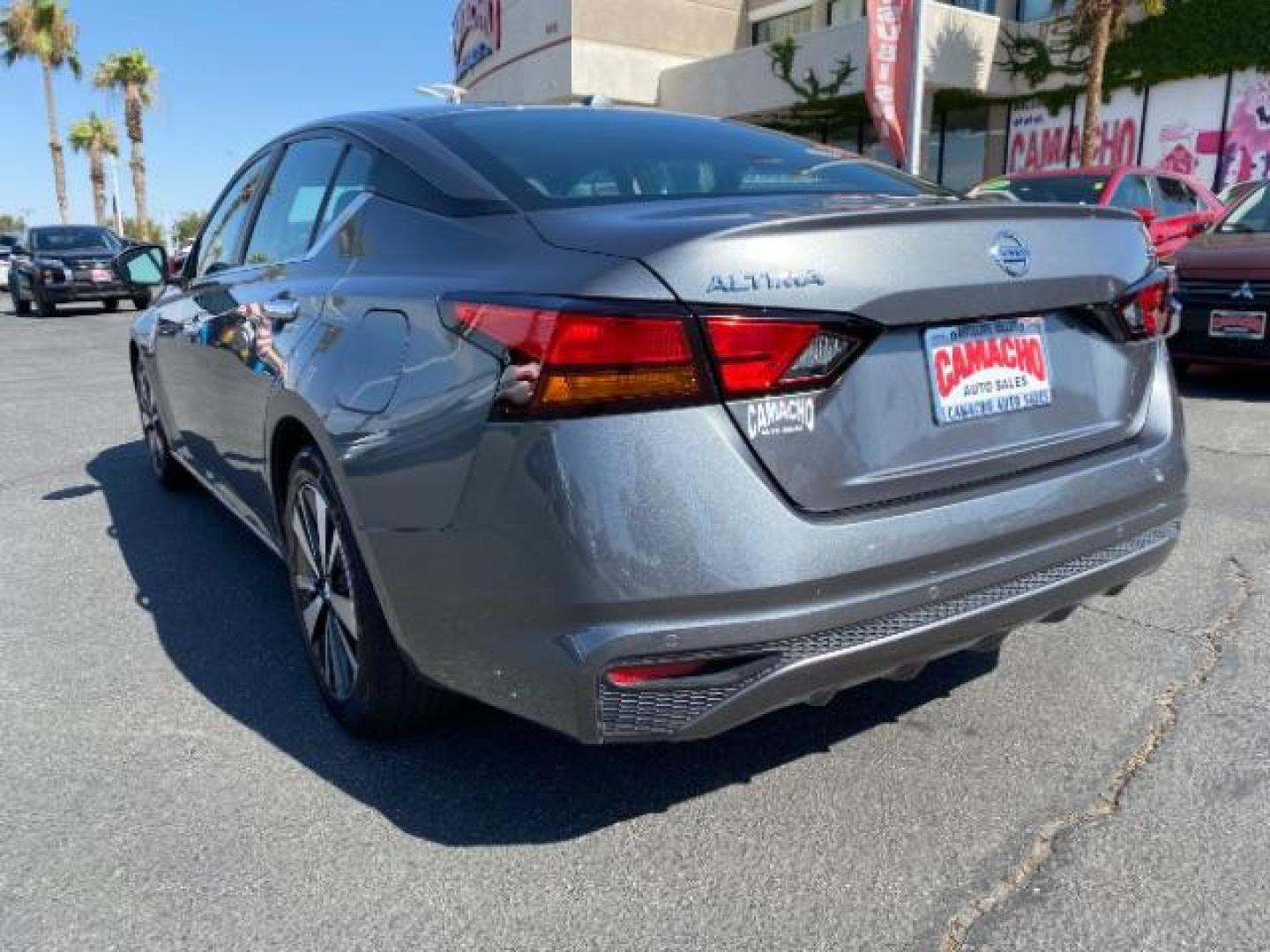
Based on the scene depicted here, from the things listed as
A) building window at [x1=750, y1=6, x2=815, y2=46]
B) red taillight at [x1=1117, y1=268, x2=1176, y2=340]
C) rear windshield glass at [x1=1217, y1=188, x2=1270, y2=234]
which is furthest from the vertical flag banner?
red taillight at [x1=1117, y1=268, x2=1176, y2=340]

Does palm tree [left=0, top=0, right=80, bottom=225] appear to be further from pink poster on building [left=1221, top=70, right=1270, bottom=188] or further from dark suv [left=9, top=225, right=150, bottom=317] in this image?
pink poster on building [left=1221, top=70, right=1270, bottom=188]

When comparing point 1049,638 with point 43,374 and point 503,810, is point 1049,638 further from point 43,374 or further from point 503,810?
point 43,374

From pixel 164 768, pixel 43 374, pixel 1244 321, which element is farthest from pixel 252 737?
pixel 43 374

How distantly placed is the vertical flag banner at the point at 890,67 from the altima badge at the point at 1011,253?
49.0 ft

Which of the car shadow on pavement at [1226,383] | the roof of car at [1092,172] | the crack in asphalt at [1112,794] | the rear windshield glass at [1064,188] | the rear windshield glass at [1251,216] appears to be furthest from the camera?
the roof of car at [1092,172]

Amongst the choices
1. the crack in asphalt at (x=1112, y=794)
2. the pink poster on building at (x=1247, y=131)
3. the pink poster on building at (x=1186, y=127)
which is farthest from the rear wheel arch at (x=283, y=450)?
the pink poster on building at (x=1186, y=127)

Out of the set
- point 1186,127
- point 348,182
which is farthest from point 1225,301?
point 1186,127

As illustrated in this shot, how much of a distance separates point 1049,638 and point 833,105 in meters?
22.9

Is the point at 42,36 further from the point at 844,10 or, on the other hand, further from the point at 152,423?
the point at 152,423

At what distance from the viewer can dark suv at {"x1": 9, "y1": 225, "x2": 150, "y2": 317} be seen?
18.0 metres

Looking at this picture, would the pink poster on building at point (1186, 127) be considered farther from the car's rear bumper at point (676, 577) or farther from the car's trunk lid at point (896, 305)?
the car's rear bumper at point (676, 577)

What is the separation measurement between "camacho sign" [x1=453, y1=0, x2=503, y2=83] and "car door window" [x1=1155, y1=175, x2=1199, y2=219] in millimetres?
23311

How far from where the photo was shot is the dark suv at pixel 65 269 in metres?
18.0

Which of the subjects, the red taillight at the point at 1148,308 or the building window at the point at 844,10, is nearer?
the red taillight at the point at 1148,308
